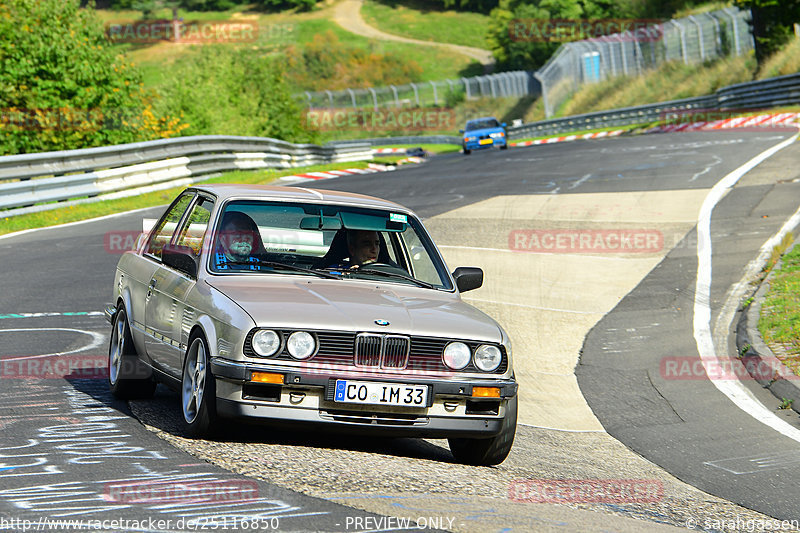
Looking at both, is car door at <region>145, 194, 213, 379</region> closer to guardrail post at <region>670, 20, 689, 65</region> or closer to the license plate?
the license plate

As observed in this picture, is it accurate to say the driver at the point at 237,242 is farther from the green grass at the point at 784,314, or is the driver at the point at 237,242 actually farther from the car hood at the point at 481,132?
the car hood at the point at 481,132

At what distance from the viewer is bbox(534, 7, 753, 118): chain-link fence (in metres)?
51.3

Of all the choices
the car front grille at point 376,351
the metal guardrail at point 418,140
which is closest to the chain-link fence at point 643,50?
the metal guardrail at point 418,140

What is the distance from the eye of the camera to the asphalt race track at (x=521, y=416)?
200 inches

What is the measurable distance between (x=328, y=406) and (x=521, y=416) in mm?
3300

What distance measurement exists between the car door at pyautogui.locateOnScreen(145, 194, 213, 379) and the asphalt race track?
0.42 meters

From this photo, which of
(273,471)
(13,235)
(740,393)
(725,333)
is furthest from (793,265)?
(13,235)

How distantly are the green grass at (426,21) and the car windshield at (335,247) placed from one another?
126376 mm

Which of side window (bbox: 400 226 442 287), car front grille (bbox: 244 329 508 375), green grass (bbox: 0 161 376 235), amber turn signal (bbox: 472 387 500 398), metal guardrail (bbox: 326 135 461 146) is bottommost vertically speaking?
metal guardrail (bbox: 326 135 461 146)

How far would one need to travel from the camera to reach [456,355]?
6219mm

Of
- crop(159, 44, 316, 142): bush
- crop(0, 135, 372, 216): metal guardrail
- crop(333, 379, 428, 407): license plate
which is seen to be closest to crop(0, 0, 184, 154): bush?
crop(0, 135, 372, 216): metal guardrail

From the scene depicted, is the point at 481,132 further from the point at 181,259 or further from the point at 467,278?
the point at 181,259

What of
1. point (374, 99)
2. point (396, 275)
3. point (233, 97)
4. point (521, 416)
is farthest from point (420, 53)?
point (396, 275)

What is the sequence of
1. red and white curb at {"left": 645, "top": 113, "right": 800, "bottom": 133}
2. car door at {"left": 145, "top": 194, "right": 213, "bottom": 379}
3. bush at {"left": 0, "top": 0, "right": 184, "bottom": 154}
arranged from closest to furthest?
car door at {"left": 145, "top": 194, "right": 213, "bottom": 379}, bush at {"left": 0, "top": 0, "right": 184, "bottom": 154}, red and white curb at {"left": 645, "top": 113, "right": 800, "bottom": 133}
